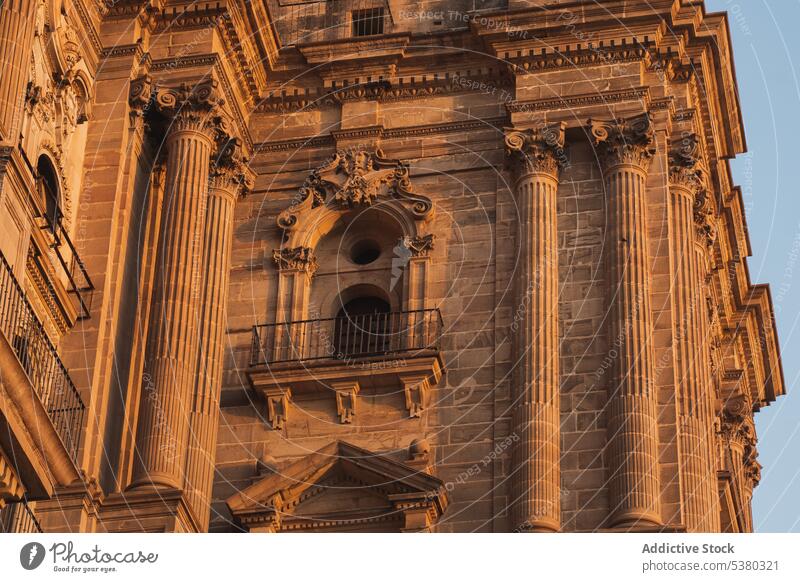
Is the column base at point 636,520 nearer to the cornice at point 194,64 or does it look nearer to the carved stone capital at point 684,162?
the carved stone capital at point 684,162

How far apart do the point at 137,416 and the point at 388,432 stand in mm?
3829

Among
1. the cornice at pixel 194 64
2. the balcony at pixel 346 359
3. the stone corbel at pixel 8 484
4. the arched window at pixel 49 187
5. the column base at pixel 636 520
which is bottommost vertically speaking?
the stone corbel at pixel 8 484

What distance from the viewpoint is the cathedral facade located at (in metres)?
34.6

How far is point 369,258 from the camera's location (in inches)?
1533

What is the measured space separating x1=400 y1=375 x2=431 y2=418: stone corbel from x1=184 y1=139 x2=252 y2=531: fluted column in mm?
2770

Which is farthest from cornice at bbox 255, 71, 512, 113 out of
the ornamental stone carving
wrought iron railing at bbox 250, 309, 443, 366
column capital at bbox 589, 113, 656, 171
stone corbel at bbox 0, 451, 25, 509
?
stone corbel at bbox 0, 451, 25, 509

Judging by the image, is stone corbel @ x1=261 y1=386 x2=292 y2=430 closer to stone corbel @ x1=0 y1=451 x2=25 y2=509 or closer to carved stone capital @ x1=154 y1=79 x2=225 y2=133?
carved stone capital @ x1=154 y1=79 x2=225 y2=133

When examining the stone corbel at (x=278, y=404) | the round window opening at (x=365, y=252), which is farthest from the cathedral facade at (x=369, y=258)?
the round window opening at (x=365, y=252)

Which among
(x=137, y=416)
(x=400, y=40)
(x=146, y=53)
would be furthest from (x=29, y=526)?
(x=400, y=40)

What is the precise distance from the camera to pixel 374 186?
38844mm

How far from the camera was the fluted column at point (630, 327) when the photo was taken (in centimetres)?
3431

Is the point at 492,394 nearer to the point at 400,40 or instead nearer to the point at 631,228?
the point at 631,228

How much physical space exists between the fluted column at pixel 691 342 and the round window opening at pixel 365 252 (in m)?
4.67

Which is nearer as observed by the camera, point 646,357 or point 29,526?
point 29,526
